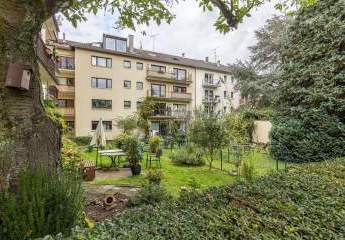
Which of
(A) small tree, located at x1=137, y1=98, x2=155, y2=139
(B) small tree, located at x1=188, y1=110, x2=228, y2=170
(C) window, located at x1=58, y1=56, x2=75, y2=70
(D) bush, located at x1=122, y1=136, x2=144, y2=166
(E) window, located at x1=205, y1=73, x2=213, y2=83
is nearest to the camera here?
(D) bush, located at x1=122, y1=136, x2=144, y2=166

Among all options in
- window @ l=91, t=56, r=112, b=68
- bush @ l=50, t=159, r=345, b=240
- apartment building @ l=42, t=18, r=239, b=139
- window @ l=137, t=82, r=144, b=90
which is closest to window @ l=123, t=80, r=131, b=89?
apartment building @ l=42, t=18, r=239, b=139

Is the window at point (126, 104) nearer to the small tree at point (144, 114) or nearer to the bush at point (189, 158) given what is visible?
the small tree at point (144, 114)

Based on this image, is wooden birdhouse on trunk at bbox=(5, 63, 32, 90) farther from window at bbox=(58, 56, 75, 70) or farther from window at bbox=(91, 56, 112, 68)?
window at bbox=(91, 56, 112, 68)

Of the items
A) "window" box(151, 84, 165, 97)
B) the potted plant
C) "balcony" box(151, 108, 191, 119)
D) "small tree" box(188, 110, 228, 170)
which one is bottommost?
the potted plant

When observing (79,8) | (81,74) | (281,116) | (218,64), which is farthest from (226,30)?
(218,64)

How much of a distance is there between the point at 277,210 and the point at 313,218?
42 cm

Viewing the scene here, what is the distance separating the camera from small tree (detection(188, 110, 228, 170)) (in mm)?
14373

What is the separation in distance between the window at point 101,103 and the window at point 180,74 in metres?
10.7

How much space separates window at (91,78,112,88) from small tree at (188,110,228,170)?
73.2 ft

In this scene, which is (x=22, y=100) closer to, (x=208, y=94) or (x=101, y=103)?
(x=101, y=103)

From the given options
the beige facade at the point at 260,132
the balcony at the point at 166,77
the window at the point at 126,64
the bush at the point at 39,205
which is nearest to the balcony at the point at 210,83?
the balcony at the point at 166,77

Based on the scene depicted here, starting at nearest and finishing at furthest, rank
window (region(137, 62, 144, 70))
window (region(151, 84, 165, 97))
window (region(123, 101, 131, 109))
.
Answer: window (region(123, 101, 131, 109)) → window (region(137, 62, 144, 70)) → window (region(151, 84, 165, 97))

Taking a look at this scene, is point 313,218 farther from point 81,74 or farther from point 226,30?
point 81,74

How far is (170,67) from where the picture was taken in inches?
1623
